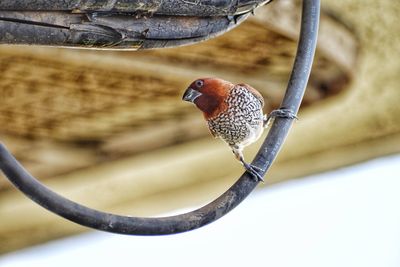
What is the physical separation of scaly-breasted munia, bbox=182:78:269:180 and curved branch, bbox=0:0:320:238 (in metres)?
0.51

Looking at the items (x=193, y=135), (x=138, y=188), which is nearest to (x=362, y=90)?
(x=193, y=135)

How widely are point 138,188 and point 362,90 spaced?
873mm

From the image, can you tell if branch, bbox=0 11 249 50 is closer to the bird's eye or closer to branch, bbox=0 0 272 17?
branch, bbox=0 0 272 17

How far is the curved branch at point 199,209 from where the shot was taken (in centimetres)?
149

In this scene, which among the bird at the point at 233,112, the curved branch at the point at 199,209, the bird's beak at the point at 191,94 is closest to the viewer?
the curved branch at the point at 199,209

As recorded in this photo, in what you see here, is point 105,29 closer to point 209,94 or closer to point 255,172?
point 255,172

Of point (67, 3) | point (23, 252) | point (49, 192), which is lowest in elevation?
point (49, 192)

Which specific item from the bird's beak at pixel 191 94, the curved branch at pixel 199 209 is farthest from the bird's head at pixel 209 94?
the curved branch at pixel 199 209

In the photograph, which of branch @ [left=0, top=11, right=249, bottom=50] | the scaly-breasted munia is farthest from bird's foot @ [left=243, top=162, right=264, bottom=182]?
the scaly-breasted munia

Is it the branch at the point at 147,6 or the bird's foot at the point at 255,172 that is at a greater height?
the branch at the point at 147,6

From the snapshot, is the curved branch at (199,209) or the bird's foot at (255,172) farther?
the bird's foot at (255,172)

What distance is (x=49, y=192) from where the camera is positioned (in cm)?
149

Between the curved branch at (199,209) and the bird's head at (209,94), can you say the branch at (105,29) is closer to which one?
the curved branch at (199,209)

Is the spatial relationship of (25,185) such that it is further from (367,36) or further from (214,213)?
(367,36)
